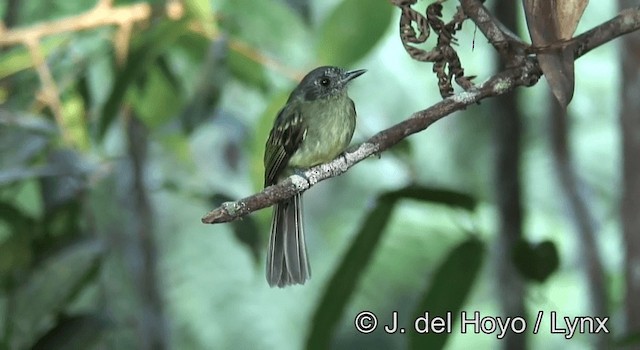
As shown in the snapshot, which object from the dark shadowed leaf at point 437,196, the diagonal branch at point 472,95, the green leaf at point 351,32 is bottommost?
the diagonal branch at point 472,95

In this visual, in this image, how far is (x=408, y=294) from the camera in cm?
170

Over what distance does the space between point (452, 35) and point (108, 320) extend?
2.28 feet

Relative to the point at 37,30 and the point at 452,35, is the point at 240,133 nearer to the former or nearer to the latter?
the point at 37,30

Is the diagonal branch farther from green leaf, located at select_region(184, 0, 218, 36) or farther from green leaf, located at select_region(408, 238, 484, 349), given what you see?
green leaf, located at select_region(184, 0, 218, 36)

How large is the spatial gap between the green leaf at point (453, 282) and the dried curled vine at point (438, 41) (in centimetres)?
51

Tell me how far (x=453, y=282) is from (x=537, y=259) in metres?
0.10

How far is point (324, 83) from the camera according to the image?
670mm

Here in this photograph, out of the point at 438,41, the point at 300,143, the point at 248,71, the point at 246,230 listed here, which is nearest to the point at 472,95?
the point at 438,41

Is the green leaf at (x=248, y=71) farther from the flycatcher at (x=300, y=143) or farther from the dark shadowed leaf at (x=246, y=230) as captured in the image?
the flycatcher at (x=300, y=143)

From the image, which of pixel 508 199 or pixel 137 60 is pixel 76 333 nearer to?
pixel 137 60

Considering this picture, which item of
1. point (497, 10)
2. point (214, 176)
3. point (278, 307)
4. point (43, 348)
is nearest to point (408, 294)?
point (278, 307)

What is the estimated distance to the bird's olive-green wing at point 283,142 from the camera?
645 millimetres

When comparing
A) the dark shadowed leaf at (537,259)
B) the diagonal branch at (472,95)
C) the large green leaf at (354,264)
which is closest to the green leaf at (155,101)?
the large green leaf at (354,264)

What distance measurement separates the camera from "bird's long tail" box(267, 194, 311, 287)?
0.60 meters
